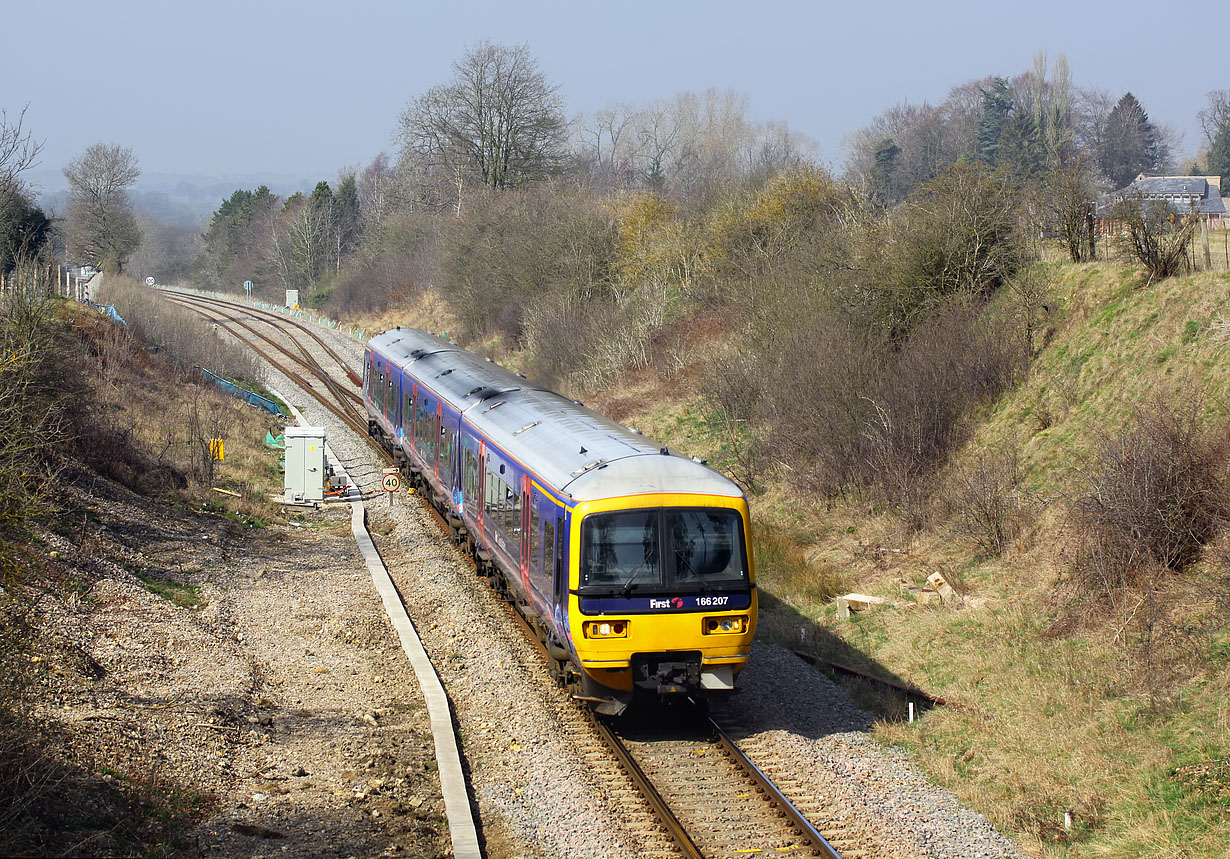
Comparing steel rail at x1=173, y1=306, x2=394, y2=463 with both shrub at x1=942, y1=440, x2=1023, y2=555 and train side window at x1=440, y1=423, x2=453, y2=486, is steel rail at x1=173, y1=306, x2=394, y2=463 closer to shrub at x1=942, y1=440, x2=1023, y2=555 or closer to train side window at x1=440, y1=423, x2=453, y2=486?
train side window at x1=440, y1=423, x2=453, y2=486

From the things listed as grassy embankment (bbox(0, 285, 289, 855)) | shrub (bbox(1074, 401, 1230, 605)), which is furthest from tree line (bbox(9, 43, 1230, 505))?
grassy embankment (bbox(0, 285, 289, 855))

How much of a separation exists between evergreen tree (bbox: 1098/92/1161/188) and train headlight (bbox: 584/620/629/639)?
74.6 metres

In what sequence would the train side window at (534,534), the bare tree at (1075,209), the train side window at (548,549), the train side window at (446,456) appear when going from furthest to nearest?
1. the bare tree at (1075,209)
2. the train side window at (446,456)
3. the train side window at (534,534)
4. the train side window at (548,549)

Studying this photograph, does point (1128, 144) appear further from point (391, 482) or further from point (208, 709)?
point (208, 709)

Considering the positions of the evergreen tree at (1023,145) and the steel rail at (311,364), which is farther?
the evergreen tree at (1023,145)

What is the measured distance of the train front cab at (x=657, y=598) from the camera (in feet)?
35.1

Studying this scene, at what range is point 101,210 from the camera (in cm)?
6881

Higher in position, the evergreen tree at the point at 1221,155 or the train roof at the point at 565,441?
the evergreen tree at the point at 1221,155

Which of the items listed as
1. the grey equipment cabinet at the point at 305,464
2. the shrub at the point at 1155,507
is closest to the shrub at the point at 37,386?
the grey equipment cabinet at the point at 305,464

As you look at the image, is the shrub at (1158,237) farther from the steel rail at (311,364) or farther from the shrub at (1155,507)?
the steel rail at (311,364)

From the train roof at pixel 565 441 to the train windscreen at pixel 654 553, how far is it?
265mm

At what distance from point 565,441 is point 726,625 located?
134 inches

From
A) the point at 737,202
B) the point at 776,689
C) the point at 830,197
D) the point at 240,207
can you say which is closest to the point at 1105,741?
the point at 776,689

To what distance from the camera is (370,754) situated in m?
10.3
